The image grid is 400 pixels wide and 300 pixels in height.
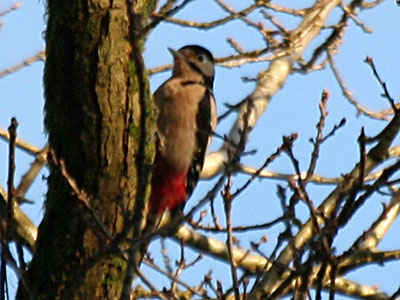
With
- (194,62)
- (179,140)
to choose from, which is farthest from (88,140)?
(194,62)

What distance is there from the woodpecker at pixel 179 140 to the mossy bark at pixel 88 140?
2.08 meters

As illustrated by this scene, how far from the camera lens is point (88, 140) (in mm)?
4258

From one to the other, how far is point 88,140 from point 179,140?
2339 mm

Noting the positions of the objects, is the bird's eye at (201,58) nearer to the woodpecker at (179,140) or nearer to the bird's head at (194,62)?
the bird's head at (194,62)

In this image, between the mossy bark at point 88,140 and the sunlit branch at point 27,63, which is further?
the sunlit branch at point 27,63

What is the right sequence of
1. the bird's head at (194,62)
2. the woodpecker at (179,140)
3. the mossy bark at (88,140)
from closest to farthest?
1. the mossy bark at (88,140)
2. the woodpecker at (179,140)
3. the bird's head at (194,62)

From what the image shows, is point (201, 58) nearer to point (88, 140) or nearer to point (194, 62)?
point (194, 62)

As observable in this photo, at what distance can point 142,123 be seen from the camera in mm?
3359

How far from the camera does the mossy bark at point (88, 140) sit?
13.6ft

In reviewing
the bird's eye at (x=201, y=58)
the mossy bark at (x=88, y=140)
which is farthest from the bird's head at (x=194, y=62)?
the mossy bark at (x=88, y=140)

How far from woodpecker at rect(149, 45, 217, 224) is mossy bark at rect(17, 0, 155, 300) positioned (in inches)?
82.1

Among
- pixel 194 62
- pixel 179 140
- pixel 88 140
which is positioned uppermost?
pixel 194 62

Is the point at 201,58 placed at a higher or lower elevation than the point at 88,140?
higher

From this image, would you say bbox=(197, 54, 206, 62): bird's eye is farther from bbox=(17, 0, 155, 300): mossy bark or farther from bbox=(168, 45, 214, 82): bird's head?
bbox=(17, 0, 155, 300): mossy bark
